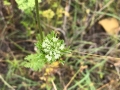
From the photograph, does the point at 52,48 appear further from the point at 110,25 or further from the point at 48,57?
the point at 110,25

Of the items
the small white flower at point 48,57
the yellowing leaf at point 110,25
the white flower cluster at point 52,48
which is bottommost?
the yellowing leaf at point 110,25

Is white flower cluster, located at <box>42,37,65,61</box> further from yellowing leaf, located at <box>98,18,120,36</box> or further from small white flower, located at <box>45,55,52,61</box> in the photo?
yellowing leaf, located at <box>98,18,120,36</box>

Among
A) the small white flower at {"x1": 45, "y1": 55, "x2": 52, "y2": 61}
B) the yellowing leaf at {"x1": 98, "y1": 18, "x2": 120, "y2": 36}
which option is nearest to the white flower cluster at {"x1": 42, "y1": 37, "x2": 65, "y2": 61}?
the small white flower at {"x1": 45, "y1": 55, "x2": 52, "y2": 61}

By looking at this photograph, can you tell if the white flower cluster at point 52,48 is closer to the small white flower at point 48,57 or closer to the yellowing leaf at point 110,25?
the small white flower at point 48,57

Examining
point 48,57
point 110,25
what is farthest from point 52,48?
point 110,25

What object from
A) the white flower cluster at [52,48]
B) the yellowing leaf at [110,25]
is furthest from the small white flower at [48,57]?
the yellowing leaf at [110,25]

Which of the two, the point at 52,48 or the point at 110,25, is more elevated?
the point at 52,48
